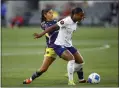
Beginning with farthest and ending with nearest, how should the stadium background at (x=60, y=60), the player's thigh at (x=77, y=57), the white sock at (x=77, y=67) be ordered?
the stadium background at (x=60, y=60)
the white sock at (x=77, y=67)
the player's thigh at (x=77, y=57)

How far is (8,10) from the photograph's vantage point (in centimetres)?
5484

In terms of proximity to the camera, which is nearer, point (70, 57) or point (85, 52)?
point (70, 57)

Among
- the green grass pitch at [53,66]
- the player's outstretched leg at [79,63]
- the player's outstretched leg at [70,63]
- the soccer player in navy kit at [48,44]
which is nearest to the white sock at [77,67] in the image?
the player's outstretched leg at [79,63]

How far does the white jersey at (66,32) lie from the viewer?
13602mm

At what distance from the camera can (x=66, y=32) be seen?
45.0ft

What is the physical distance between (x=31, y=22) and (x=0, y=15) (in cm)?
580

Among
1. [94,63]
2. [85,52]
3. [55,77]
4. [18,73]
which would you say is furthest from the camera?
[85,52]

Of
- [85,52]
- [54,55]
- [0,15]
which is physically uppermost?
[0,15]

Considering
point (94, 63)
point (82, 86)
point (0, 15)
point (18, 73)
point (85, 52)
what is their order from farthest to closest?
point (0, 15) < point (85, 52) < point (94, 63) < point (18, 73) < point (82, 86)

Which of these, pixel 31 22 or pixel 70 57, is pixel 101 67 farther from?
pixel 31 22

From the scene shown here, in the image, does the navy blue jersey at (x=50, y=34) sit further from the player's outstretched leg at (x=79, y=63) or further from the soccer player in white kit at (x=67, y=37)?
the player's outstretched leg at (x=79, y=63)

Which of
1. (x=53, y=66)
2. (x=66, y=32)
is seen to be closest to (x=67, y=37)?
(x=66, y=32)

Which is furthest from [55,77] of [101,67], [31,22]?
[31,22]

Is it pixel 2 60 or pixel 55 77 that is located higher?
pixel 2 60
